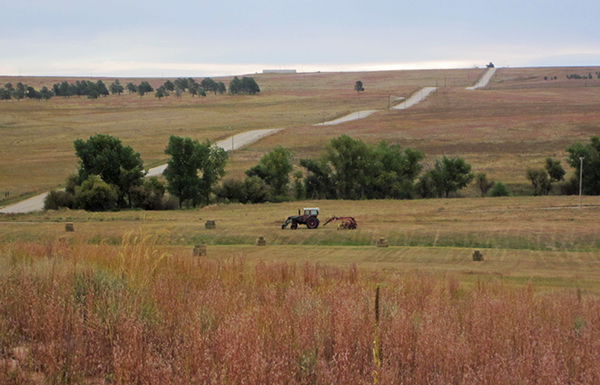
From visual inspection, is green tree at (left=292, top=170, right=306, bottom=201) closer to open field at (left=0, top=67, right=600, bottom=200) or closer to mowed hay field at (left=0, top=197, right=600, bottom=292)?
open field at (left=0, top=67, right=600, bottom=200)

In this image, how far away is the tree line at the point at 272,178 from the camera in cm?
5297

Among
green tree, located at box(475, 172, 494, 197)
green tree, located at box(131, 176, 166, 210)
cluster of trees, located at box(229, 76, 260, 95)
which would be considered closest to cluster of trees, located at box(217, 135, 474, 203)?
green tree, located at box(475, 172, 494, 197)

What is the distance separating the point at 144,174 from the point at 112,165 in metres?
3.11

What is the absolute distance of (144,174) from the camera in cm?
5469

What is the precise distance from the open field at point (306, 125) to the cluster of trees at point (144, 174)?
36.8 feet

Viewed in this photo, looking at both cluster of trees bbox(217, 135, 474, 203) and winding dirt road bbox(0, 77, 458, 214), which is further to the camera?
cluster of trees bbox(217, 135, 474, 203)

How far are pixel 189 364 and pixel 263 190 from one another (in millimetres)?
50556

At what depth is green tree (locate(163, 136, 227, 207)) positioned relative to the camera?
5434 centimetres

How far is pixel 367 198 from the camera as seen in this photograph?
199 feet

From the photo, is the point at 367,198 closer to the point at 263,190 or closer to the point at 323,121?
the point at 263,190

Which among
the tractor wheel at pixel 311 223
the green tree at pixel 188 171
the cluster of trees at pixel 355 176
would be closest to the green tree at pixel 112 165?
the green tree at pixel 188 171

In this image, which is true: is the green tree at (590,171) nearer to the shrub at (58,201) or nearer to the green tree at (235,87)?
the shrub at (58,201)

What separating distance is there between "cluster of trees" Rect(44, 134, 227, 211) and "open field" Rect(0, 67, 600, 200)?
1120 cm

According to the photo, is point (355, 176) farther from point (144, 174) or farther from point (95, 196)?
point (95, 196)
